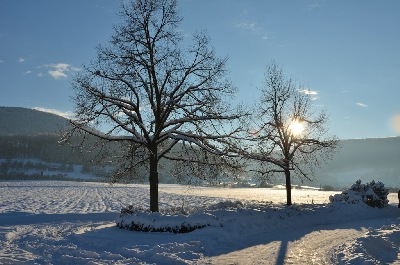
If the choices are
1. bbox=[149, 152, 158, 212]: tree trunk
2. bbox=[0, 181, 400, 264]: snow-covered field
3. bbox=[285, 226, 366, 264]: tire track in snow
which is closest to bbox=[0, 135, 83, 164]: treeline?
bbox=[149, 152, 158, 212]: tree trunk

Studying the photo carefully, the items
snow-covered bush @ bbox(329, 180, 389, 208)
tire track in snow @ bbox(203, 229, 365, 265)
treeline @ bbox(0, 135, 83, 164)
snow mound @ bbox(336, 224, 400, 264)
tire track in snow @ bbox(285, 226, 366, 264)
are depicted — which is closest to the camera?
snow mound @ bbox(336, 224, 400, 264)

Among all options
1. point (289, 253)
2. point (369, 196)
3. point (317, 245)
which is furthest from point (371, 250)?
point (369, 196)

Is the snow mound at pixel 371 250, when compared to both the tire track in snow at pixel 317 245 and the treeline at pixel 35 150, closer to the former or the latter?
the tire track in snow at pixel 317 245

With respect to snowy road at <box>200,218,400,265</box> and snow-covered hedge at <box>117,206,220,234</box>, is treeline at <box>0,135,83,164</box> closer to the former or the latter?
snow-covered hedge at <box>117,206,220,234</box>

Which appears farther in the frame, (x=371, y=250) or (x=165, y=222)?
(x=165, y=222)

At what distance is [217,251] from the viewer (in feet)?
41.2

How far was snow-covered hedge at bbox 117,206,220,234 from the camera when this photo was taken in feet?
52.1

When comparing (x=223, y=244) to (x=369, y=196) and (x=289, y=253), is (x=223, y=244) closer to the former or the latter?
(x=289, y=253)

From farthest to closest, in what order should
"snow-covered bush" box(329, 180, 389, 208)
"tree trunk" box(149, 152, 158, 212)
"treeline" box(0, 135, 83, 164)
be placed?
"treeline" box(0, 135, 83, 164)
"snow-covered bush" box(329, 180, 389, 208)
"tree trunk" box(149, 152, 158, 212)

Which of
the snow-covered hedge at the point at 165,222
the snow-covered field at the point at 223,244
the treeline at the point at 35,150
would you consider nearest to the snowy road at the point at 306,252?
the snow-covered field at the point at 223,244

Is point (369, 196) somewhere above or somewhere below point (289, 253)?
above

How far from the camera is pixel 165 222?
16.1 metres

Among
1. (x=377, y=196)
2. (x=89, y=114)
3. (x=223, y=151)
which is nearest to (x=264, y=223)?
(x=223, y=151)

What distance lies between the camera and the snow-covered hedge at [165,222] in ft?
52.1
